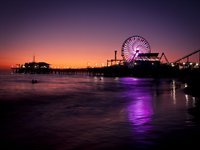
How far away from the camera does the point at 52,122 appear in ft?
66.1

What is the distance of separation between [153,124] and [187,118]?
3.40 metres

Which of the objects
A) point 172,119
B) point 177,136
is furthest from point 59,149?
point 172,119

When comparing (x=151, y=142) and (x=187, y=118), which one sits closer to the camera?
(x=151, y=142)

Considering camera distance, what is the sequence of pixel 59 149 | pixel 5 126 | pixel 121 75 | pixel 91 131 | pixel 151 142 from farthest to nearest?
1. pixel 121 75
2. pixel 5 126
3. pixel 91 131
4. pixel 151 142
5. pixel 59 149

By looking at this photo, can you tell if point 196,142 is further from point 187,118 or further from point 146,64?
point 146,64

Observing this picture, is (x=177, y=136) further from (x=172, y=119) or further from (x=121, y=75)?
(x=121, y=75)

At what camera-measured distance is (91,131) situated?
16.8 m

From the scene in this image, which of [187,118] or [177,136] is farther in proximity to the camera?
[187,118]

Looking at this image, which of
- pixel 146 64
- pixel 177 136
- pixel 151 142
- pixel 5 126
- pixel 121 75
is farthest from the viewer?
pixel 121 75

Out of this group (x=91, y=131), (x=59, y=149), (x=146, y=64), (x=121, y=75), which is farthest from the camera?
(x=121, y=75)

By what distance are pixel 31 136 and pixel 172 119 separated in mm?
10094

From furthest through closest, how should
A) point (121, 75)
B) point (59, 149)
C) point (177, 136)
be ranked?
point (121, 75)
point (177, 136)
point (59, 149)

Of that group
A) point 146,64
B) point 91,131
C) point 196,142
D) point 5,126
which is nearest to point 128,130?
point 91,131

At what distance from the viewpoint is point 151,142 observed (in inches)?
554
